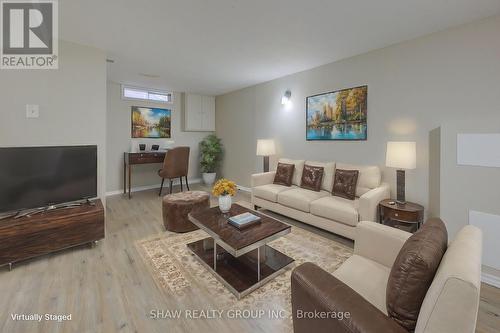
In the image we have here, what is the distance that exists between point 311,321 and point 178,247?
183 cm

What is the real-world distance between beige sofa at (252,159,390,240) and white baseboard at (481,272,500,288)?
3.11 ft

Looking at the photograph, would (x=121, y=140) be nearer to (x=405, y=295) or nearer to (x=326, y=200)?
(x=326, y=200)

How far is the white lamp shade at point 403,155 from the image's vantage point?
245 centimetres

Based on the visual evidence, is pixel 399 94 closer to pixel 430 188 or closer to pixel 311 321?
pixel 430 188

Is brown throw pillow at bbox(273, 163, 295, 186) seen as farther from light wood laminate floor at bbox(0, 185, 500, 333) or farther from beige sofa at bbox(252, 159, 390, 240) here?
light wood laminate floor at bbox(0, 185, 500, 333)

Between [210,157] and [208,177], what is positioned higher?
[210,157]

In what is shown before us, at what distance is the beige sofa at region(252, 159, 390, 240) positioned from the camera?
8.12 ft

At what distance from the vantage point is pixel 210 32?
2.49 meters

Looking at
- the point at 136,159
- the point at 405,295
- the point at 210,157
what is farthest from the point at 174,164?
the point at 405,295

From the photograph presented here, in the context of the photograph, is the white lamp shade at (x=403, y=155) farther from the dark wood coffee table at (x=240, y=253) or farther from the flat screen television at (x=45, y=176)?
the flat screen television at (x=45, y=176)

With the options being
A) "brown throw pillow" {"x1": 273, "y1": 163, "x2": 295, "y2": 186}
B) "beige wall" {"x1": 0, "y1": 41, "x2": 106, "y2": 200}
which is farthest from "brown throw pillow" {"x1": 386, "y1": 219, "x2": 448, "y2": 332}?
"beige wall" {"x1": 0, "y1": 41, "x2": 106, "y2": 200}

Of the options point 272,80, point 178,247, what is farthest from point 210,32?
point 178,247

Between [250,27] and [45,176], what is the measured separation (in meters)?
2.67

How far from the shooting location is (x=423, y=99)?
2592 mm
